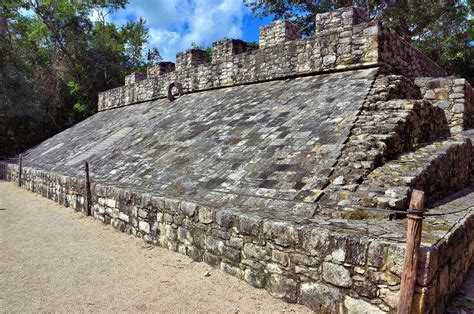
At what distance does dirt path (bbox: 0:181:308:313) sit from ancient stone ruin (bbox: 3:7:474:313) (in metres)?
0.21

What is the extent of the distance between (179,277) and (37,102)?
1899 cm

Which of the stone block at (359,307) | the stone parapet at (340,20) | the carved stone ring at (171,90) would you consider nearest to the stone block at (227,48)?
the carved stone ring at (171,90)

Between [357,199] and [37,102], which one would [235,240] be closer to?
[357,199]

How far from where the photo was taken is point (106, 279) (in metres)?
4.28

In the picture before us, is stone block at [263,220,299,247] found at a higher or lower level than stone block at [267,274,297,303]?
higher

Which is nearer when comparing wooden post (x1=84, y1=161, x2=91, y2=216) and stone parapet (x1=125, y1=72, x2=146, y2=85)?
wooden post (x1=84, y1=161, x2=91, y2=216)

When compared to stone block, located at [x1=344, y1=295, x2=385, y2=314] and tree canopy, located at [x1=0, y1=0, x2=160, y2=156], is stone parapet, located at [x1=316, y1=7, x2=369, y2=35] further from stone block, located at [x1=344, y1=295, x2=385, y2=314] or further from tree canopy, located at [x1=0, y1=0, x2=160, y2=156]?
tree canopy, located at [x1=0, y1=0, x2=160, y2=156]

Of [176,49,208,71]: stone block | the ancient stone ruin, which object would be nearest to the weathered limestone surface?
the ancient stone ruin

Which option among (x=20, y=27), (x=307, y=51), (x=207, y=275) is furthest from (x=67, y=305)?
(x=20, y=27)

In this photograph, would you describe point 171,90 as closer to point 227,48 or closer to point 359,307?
point 227,48

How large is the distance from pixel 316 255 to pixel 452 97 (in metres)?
5.30

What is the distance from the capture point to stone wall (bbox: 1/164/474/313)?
2.69 m

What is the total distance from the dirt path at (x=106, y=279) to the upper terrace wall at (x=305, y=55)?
4.98 metres

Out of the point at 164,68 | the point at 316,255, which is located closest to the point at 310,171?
the point at 316,255
